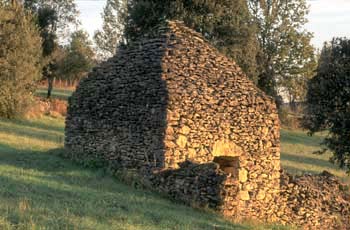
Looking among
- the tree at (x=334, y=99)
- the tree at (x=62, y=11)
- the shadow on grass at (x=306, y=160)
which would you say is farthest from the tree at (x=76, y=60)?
the tree at (x=334, y=99)

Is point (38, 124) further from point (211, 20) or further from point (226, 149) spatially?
point (226, 149)

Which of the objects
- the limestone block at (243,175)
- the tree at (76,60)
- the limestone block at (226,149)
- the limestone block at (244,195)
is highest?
the tree at (76,60)

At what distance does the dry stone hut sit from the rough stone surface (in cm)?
3

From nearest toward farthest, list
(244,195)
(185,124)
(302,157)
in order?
(185,124)
(244,195)
(302,157)

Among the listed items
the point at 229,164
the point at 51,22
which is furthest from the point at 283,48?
the point at 229,164

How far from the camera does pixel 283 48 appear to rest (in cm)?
4200

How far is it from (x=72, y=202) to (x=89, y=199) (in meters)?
0.52

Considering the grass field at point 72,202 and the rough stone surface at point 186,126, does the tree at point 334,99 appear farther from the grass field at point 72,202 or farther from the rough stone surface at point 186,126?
the grass field at point 72,202

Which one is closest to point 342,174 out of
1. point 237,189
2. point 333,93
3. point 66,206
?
point 333,93

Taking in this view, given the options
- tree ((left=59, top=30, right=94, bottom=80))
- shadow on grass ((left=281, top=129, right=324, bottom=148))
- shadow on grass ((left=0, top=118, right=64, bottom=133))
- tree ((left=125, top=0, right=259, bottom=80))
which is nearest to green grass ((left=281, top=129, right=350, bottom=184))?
shadow on grass ((left=281, top=129, right=324, bottom=148))

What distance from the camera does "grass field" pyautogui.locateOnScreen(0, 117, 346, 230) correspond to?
779cm

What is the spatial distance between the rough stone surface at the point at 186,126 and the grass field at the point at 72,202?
0.72 metres

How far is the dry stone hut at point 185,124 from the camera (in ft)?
39.6

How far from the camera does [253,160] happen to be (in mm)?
13562
